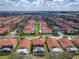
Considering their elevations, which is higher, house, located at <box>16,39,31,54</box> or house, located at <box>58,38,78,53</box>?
house, located at <box>16,39,31,54</box>

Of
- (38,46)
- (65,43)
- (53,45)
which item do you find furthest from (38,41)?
(65,43)

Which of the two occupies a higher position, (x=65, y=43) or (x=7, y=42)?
(x=7, y=42)

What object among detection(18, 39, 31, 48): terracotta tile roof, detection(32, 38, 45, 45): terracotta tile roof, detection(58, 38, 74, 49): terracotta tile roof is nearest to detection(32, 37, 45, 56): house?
detection(32, 38, 45, 45): terracotta tile roof

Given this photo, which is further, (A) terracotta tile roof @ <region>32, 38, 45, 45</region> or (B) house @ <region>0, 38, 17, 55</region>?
(A) terracotta tile roof @ <region>32, 38, 45, 45</region>

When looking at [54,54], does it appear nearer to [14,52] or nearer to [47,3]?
[14,52]

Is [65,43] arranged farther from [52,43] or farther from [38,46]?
[38,46]

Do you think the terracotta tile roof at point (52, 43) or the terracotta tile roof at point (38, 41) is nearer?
the terracotta tile roof at point (52, 43)

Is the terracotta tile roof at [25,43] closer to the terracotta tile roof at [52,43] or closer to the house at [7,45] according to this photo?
the house at [7,45]

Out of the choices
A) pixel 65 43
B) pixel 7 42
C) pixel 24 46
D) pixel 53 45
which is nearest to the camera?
pixel 24 46

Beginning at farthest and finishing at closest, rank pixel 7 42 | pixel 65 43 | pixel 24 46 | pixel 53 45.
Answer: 1. pixel 65 43
2. pixel 7 42
3. pixel 53 45
4. pixel 24 46

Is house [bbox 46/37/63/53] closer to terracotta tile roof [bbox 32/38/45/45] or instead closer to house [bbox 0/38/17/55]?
terracotta tile roof [bbox 32/38/45/45]

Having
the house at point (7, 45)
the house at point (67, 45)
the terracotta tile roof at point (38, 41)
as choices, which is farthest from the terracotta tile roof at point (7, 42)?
the house at point (67, 45)

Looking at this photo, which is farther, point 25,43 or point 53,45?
point 25,43
